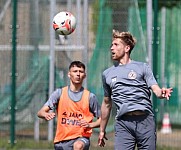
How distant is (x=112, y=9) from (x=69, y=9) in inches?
33.4

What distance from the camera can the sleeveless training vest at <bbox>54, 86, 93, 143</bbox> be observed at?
9443mm

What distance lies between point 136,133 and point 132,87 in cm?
52

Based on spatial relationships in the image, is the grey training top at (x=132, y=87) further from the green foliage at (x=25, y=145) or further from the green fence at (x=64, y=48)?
the green foliage at (x=25, y=145)

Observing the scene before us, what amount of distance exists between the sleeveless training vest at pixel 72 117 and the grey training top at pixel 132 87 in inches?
Answer: 43.0

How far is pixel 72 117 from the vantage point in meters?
9.48

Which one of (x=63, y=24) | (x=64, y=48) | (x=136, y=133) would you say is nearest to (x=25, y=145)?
(x=64, y=48)

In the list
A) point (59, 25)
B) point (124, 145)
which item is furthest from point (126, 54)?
point (59, 25)

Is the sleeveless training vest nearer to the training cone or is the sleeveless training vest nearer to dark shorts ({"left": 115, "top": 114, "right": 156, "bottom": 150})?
dark shorts ({"left": 115, "top": 114, "right": 156, "bottom": 150})

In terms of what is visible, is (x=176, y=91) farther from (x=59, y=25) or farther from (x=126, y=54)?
(x=126, y=54)

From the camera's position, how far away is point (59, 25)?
1067 centimetres

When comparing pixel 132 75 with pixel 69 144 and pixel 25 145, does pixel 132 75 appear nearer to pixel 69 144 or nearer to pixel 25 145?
pixel 69 144

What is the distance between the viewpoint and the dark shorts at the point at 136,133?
8336mm

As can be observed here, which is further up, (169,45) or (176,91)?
(169,45)

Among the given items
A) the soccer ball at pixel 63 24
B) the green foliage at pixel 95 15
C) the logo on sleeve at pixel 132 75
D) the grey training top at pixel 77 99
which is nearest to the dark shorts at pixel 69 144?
the grey training top at pixel 77 99
